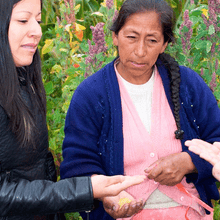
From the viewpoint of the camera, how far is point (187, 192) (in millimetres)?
1878

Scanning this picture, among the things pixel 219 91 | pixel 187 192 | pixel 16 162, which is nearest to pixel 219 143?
pixel 187 192

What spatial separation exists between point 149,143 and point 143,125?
0.34ft

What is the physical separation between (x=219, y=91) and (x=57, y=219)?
1443 millimetres

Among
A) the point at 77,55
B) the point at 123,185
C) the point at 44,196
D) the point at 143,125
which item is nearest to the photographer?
the point at 44,196

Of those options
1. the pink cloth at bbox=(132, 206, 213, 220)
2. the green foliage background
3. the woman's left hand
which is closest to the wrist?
the woman's left hand

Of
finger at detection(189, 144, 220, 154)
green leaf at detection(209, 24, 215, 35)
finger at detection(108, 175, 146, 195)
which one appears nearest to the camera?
finger at detection(108, 175, 146, 195)

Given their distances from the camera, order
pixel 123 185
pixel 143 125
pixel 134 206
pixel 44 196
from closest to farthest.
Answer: pixel 44 196, pixel 123 185, pixel 134 206, pixel 143 125

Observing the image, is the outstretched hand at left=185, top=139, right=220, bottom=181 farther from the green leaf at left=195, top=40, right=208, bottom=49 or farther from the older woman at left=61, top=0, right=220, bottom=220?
the green leaf at left=195, top=40, right=208, bottom=49

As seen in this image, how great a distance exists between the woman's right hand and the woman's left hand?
0.16 meters

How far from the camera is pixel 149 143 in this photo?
1.83 m

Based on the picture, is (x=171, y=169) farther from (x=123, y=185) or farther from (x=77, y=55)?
(x=77, y=55)

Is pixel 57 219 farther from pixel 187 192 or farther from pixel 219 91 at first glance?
pixel 219 91

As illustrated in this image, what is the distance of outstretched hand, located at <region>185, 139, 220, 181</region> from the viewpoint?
1745 mm

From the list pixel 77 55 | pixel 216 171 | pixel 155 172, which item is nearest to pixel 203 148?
pixel 216 171
